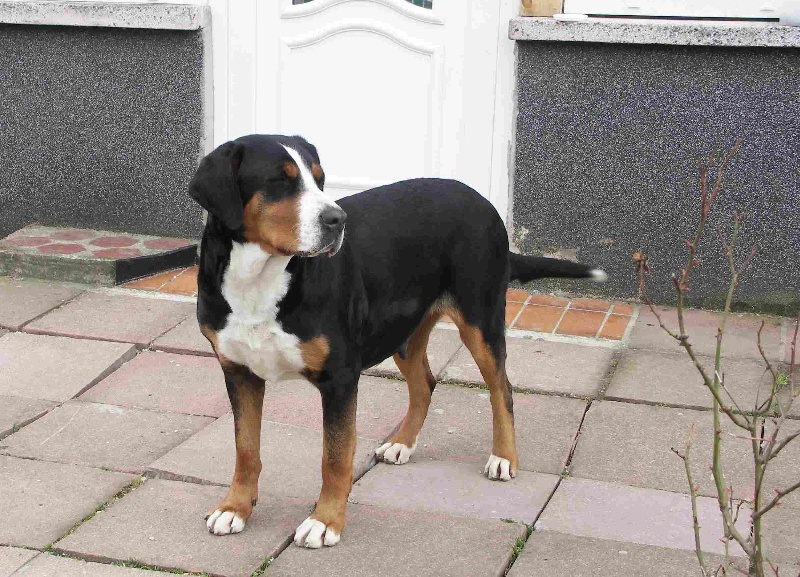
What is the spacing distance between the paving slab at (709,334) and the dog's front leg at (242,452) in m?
2.60

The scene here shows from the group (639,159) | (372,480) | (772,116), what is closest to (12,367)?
(372,480)

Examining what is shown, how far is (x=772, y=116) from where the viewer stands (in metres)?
5.80

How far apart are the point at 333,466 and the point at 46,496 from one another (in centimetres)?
115

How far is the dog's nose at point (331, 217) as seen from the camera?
3.13 meters

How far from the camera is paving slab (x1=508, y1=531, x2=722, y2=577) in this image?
3334mm

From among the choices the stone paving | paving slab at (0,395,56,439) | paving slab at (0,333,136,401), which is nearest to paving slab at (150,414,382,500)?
the stone paving

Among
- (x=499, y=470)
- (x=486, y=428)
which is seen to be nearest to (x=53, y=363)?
(x=486, y=428)

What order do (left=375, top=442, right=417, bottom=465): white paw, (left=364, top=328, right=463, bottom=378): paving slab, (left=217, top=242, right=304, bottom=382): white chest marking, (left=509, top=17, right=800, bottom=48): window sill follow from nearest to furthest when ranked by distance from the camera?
(left=217, top=242, right=304, bottom=382): white chest marking
(left=375, top=442, right=417, bottom=465): white paw
(left=364, top=328, right=463, bottom=378): paving slab
(left=509, top=17, right=800, bottom=48): window sill

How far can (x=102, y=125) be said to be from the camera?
22.9ft

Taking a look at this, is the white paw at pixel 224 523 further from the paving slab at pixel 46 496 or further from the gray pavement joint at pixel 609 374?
the gray pavement joint at pixel 609 374

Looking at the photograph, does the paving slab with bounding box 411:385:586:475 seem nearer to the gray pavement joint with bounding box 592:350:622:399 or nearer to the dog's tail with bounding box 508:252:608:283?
the gray pavement joint with bounding box 592:350:622:399

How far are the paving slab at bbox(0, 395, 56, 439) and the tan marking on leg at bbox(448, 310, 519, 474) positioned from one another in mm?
1943

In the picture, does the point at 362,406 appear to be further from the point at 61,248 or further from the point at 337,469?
the point at 61,248

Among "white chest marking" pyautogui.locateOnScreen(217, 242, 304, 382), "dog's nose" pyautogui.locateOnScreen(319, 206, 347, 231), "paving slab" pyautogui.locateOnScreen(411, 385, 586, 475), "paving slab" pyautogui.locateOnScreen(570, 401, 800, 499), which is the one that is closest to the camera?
"dog's nose" pyautogui.locateOnScreen(319, 206, 347, 231)
